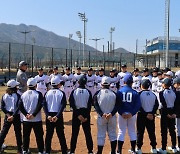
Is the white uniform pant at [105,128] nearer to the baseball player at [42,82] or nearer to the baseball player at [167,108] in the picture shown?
the baseball player at [167,108]

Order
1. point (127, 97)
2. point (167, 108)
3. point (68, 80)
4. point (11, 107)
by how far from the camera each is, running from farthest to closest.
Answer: point (68, 80)
point (167, 108)
point (11, 107)
point (127, 97)

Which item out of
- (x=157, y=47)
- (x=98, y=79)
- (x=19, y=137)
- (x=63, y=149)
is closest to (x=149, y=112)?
(x=63, y=149)

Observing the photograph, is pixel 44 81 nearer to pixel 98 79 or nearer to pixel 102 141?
pixel 98 79

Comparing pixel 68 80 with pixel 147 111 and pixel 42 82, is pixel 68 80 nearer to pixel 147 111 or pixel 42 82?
pixel 42 82

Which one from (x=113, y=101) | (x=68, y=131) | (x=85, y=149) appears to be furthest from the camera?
(x=68, y=131)

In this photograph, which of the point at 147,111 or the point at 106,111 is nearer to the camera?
the point at 106,111

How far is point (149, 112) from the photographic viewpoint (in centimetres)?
882

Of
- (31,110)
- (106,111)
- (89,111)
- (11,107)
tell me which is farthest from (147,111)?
(11,107)

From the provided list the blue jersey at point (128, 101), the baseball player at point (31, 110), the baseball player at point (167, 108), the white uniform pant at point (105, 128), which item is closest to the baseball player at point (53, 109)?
the baseball player at point (31, 110)

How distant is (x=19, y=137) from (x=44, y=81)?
7.16 meters

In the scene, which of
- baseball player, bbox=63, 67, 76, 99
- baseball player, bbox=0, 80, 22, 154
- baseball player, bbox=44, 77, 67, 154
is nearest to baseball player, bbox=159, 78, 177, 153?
baseball player, bbox=44, 77, 67, 154

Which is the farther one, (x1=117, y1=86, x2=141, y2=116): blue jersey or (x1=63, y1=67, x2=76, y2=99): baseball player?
(x1=63, y1=67, x2=76, y2=99): baseball player

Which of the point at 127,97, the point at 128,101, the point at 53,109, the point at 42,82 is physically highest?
the point at 42,82

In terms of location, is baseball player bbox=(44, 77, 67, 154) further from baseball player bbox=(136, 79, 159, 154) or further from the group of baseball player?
baseball player bbox=(136, 79, 159, 154)
